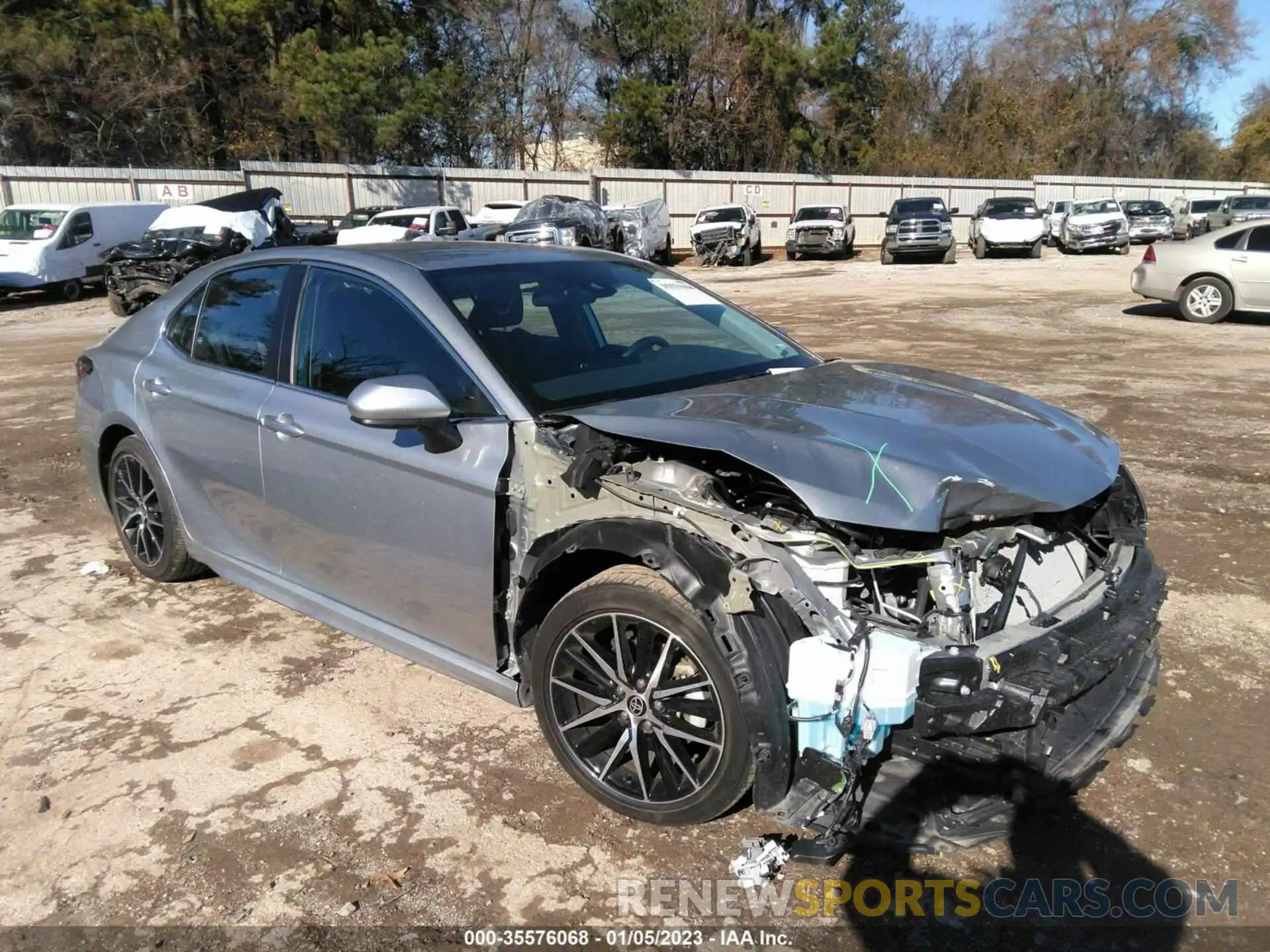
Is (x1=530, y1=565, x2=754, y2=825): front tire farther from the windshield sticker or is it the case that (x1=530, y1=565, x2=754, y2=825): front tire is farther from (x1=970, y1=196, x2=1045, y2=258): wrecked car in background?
(x1=970, y1=196, x2=1045, y2=258): wrecked car in background

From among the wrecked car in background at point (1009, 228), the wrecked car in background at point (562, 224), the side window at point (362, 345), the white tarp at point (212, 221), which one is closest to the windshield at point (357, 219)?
the wrecked car in background at point (562, 224)

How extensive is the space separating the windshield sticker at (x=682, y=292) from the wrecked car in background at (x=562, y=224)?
1737 centimetres

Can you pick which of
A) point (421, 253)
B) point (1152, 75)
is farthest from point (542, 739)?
point (1152, 75)

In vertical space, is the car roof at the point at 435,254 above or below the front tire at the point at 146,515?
above

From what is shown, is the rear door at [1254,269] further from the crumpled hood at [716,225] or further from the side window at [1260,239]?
the crumpled hood at [716,225]

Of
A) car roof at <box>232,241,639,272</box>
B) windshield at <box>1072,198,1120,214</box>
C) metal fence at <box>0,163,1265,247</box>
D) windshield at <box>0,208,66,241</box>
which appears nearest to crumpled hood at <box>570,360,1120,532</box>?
car roof at <box>232,241,639,272</box>

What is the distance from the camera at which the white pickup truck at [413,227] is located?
2130cm

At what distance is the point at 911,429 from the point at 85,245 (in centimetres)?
2214

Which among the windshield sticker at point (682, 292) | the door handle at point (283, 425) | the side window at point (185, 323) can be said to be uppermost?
the windshield sticker at point (682, 292)

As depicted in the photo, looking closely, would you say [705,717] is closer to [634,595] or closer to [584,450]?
[634,595]

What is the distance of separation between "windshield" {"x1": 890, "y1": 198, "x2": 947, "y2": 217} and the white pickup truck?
44.8 ft

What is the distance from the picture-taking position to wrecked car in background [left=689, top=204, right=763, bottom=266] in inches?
1182
